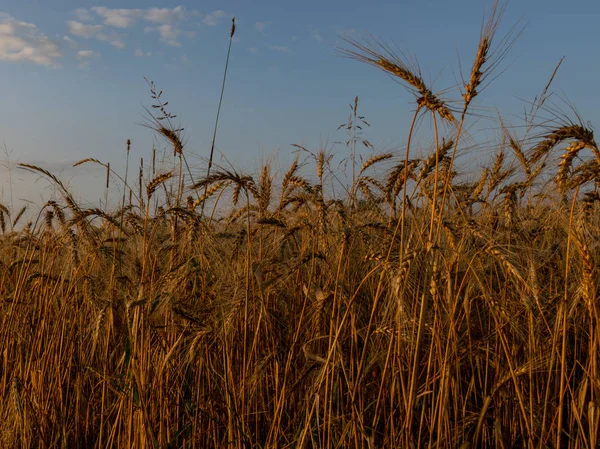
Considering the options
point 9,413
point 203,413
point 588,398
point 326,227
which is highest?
point 326,227

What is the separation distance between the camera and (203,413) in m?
2.44

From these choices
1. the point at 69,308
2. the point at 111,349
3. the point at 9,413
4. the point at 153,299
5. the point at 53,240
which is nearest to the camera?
the point at 153,299

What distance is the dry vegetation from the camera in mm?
1958

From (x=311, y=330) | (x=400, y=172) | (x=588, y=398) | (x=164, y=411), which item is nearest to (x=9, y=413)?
(x=164, y=411)

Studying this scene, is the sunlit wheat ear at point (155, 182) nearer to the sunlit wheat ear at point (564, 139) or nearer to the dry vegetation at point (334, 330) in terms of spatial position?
the dry vegetation at point (334, 330)

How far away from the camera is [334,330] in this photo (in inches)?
99.2

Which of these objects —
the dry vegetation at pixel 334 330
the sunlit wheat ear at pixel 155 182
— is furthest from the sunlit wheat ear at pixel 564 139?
the sunlit wheat ear at pixel 155 182

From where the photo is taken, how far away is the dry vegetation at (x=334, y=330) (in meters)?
1.96

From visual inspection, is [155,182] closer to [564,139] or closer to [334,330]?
[334,330]

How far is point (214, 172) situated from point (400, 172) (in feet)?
3.33

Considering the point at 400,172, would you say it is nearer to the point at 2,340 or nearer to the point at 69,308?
the point at 69,308

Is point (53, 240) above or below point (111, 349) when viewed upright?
above

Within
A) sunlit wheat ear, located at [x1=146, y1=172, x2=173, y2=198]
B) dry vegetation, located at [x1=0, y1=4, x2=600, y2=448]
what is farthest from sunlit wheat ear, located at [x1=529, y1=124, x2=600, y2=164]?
sunlit wheat ear, located at [x1=146, y1=172, x2=173, y2=198]

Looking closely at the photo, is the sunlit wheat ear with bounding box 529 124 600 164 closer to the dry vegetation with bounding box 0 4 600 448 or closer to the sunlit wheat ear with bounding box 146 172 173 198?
the dry vegetation with bounding box 0 4 600 448
